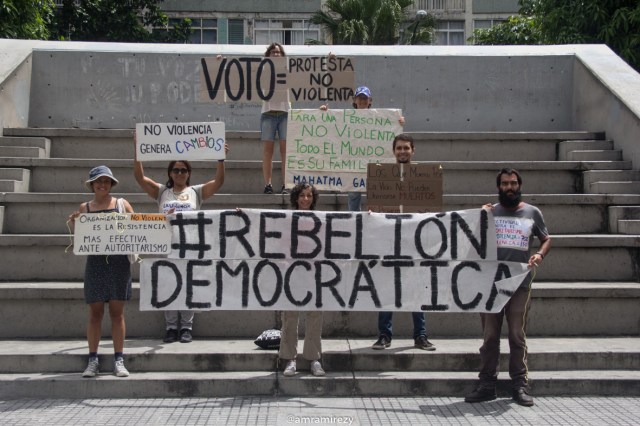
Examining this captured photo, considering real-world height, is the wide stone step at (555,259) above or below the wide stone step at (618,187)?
below

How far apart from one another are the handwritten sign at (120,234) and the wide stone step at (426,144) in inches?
134

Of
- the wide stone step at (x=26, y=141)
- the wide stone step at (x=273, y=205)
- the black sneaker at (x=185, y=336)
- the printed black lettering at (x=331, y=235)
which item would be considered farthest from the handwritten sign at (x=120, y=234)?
the wide stone step at (x=26, y=141)

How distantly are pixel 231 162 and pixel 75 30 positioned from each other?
67.0 feet

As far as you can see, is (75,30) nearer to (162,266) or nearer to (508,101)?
(508,101)

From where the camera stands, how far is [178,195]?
7297mm

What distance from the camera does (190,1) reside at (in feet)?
111

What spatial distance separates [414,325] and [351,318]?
711 mm

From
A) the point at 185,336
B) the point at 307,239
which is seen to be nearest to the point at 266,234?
the point at 307,239

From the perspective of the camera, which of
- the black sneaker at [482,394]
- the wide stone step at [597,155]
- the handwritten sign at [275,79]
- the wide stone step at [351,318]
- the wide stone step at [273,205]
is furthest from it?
the wide stone step at [597,155]

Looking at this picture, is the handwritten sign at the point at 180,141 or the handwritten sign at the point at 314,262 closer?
the handwritten sign at the point at 314,262

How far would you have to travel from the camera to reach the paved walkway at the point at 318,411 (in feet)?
19.5

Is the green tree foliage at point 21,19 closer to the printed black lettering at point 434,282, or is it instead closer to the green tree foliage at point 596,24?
the green tree foliage at point 596,24

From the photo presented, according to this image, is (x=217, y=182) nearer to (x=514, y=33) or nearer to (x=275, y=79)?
(x=275, y=79)

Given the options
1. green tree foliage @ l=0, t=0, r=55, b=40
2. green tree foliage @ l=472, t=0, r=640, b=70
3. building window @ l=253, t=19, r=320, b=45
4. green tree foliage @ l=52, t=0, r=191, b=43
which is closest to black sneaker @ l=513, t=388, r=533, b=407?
green tree foliage @ l=472, t=0, r=640, b=70
